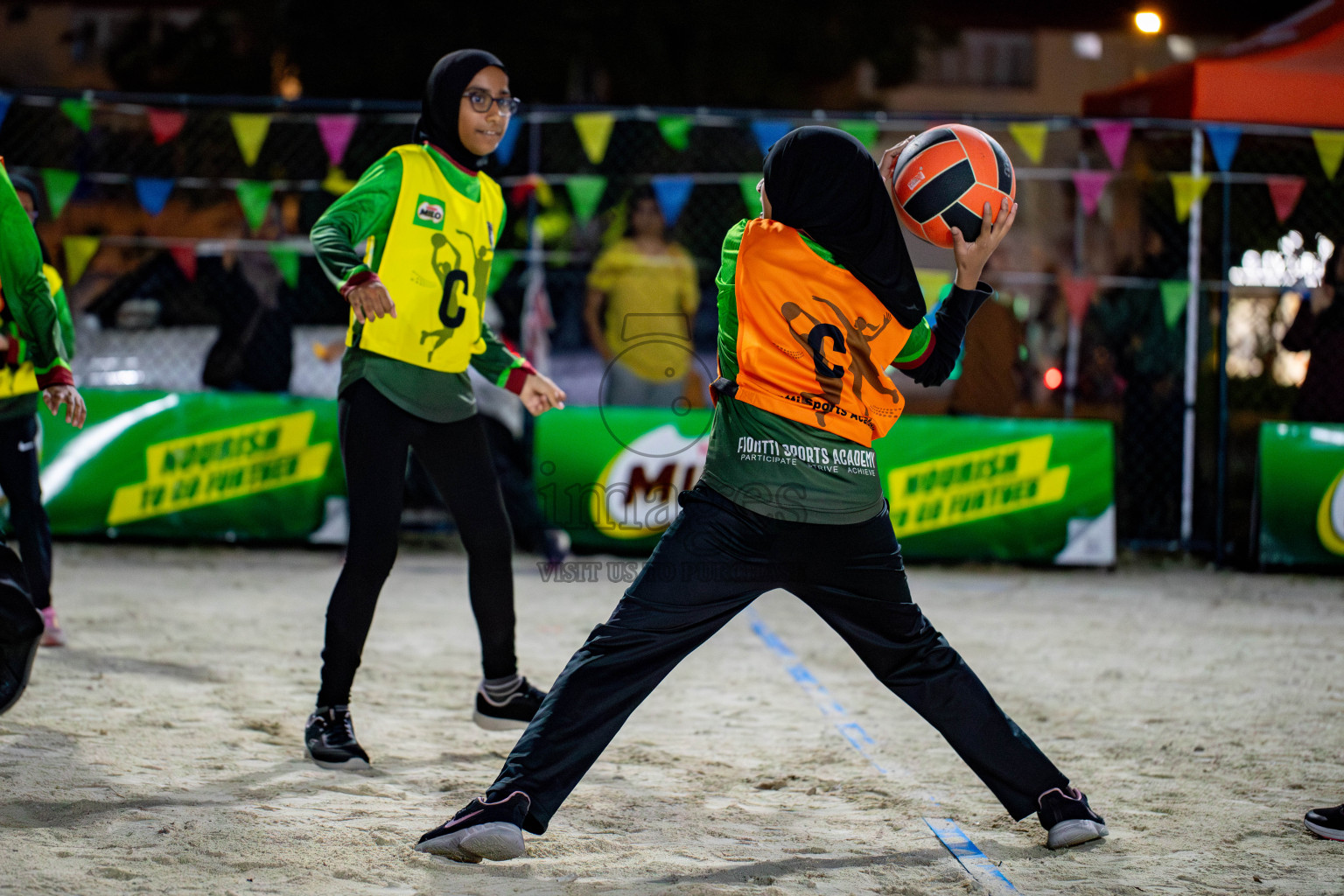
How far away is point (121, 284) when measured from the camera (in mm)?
10266

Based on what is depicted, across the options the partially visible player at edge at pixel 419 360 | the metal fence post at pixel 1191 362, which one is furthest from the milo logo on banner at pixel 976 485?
the partially visible player at edge at pixel 419 360

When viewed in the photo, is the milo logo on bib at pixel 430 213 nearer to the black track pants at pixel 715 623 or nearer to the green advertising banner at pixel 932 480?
the black track pants at pixel 715 623

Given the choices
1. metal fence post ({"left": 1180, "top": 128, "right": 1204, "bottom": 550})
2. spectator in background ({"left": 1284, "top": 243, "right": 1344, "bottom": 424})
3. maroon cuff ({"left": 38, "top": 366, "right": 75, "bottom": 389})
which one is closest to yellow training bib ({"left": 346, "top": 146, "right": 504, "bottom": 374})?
maroon cuff ({"left": 38, "top": 366, "right": 75, "bottom": 389})

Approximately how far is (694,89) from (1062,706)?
16252mm

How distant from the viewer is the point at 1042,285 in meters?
13.2

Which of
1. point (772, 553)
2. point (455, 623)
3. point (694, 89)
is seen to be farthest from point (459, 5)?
point (772, 553)

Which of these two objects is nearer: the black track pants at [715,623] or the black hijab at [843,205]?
the black hijab at [843,205]

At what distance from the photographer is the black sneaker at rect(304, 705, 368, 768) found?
4035 mm

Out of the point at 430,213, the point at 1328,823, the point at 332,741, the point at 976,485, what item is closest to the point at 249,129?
the point at 430,213

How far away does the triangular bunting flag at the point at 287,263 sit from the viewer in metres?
9.09

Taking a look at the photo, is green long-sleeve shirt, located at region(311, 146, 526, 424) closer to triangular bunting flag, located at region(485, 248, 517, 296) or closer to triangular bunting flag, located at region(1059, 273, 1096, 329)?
triangular bunting flag, located at region(485, 248, 517, 296)

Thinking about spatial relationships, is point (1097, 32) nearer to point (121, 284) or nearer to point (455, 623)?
point (121, 284)

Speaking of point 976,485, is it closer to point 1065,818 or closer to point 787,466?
point 1065,818

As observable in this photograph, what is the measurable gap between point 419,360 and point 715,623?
1455 mm
